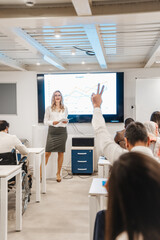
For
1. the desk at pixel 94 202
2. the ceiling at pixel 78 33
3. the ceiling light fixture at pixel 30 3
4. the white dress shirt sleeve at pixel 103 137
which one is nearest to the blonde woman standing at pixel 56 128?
the ceiling at pixel 78 33

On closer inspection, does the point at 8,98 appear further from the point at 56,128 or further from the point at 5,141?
the point at 5,141

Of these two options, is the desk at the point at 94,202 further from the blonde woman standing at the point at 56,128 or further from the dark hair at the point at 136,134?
the blonde woman standing at the point at 56,128

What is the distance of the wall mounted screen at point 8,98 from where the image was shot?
7820 mm

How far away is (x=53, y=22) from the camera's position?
3398 millimetres

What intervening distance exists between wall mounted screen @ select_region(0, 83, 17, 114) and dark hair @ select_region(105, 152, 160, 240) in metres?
7.38

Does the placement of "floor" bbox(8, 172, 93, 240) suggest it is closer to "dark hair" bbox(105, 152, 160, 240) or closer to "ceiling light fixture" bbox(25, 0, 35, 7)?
"ceiling light fixture" bbox(25, 0, 35, 7)

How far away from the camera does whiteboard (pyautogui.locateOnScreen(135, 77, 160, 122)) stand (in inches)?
276

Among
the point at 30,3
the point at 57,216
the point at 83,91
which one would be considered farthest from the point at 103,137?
the point at 83,91

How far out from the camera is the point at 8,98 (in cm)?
785

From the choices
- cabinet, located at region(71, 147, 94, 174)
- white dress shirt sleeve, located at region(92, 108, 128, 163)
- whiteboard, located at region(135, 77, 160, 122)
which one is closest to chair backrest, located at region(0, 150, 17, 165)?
white dress shirt sleeve, located at region(92, 108, 128, 163)

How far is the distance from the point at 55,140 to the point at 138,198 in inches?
210

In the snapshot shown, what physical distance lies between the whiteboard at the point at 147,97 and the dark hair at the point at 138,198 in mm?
6488

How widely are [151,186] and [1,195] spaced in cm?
262

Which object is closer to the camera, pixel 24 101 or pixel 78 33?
pixel 78 33
